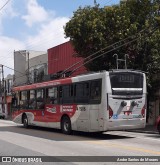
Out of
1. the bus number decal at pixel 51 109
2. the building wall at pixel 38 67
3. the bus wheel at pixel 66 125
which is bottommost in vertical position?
the bus wheel at pixel 66 125

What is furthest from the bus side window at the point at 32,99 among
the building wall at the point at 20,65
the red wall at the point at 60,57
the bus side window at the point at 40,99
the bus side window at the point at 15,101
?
the building wall at the point at 20,65

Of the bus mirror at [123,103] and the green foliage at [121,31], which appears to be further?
the green foliage at [121,31]

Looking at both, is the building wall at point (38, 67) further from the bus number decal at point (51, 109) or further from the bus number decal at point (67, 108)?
the bus number decal at point (67, 108)

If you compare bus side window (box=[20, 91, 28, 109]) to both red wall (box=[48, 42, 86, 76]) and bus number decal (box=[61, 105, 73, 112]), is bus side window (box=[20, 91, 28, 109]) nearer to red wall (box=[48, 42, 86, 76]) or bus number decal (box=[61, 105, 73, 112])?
bus number decal (box=[61, 105, 73, 112])

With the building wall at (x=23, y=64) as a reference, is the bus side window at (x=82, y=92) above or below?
below

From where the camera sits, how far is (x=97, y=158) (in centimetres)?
1201

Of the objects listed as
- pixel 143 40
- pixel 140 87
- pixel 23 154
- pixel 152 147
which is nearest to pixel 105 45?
pixel 143 40

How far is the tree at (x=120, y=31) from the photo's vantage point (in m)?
27.4

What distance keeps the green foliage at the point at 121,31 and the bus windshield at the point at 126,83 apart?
28.2 feet

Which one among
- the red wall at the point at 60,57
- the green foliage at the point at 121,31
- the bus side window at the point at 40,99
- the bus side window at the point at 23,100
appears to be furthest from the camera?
the red wall at the point at 60,57

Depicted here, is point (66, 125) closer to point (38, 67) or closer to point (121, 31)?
point (121, 31)

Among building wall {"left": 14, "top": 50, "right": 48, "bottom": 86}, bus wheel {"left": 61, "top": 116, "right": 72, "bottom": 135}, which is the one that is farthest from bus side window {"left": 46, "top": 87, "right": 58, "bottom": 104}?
building wall {"left": 14, "top": 50, "right": 48, "bottom": 86}

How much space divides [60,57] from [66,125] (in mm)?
24484

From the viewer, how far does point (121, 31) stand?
2758cm
